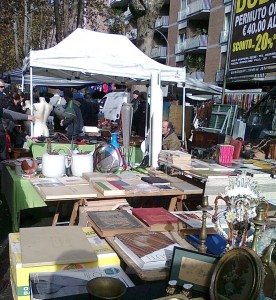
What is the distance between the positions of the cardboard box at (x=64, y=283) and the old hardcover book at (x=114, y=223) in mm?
442

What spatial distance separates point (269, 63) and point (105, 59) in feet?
9.09

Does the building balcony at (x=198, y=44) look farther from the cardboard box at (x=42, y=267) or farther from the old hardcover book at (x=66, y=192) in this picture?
the cardboard box at (x=42, y=267)

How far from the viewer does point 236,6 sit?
7504mm

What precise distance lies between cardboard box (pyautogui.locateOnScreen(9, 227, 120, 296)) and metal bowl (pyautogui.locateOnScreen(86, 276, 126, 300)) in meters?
0.40

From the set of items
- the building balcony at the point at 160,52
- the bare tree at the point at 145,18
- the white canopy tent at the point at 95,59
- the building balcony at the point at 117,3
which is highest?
the building balcony at the point at 117,3

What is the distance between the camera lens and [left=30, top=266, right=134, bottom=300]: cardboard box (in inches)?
70.7

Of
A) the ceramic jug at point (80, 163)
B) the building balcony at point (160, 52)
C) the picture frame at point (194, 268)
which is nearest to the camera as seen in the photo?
the picture frame at point (194, 268)

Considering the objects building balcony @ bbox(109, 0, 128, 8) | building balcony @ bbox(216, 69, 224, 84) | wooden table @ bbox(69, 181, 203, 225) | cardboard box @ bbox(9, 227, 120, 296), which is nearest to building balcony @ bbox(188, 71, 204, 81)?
building balcony @ bbox(216, 69, 224, 84)

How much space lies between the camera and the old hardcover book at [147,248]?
2.09 meters

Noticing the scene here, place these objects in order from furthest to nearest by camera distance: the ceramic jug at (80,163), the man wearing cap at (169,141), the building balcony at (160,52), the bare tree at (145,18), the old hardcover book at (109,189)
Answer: the building balcony at (160,52) → the bare tree at (145,18) → the man wearing cap at (169,141) → the ceramic jug at (80,163) → the old hardcover book at (109,189)

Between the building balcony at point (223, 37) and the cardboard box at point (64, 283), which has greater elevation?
the building balcony at point (223, 37)

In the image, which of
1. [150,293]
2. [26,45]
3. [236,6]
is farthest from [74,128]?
[26,45]

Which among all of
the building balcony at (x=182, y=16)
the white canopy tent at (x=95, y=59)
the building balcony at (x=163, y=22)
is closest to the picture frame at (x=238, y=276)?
the white canopy tent at (x=95, y=59)

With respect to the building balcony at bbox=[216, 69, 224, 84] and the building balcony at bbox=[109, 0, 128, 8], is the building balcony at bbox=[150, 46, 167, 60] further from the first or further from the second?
the building balcony at bbox=[109, 0, 128, 8]
